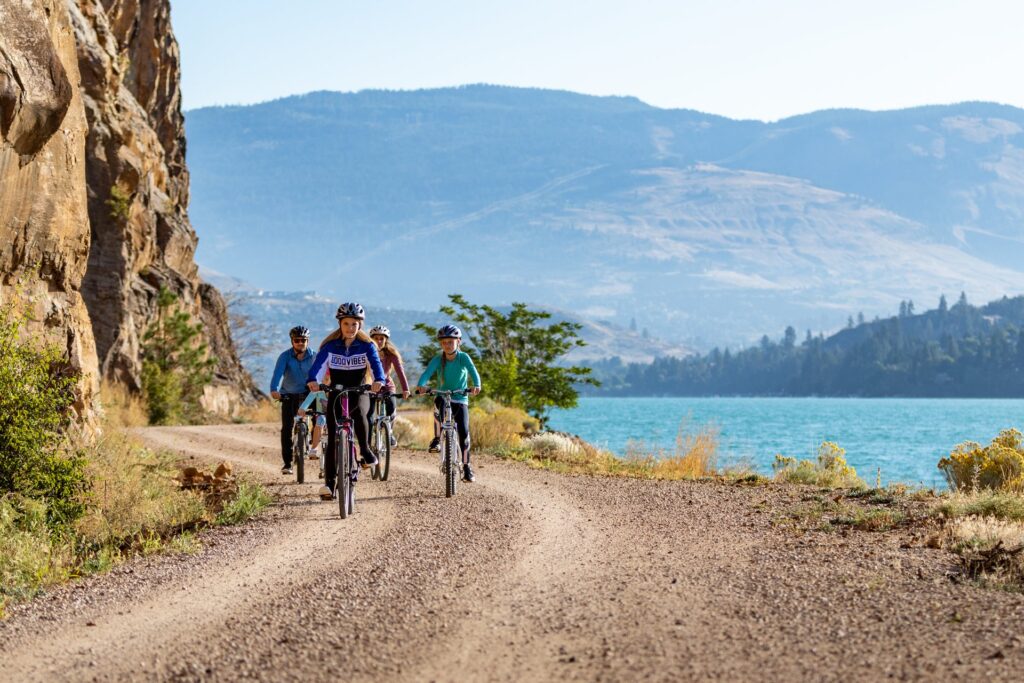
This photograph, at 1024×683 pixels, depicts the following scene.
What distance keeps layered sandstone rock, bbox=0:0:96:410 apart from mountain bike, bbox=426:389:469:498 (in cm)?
500

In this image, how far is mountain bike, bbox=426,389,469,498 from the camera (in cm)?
1472

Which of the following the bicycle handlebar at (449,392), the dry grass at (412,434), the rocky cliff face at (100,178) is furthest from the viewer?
the dry grass at (412,434)

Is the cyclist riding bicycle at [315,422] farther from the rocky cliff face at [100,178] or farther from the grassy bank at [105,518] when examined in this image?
the rocky cliff face at [100,178]

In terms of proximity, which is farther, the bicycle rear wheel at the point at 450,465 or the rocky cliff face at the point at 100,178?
the rocky cliff face at the point at 100,178

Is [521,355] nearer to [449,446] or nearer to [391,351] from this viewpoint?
[391,351]

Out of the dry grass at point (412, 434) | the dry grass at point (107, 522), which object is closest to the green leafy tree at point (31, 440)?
the dry grass at point (107, 522)

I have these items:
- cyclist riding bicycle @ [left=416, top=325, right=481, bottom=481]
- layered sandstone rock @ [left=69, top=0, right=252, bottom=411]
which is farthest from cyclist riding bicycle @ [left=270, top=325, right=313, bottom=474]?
layered sandstone rock @ [left=69, top=0, right=252, bottom=411]

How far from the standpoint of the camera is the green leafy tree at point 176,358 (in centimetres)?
3588

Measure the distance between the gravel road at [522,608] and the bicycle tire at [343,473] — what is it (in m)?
0.26

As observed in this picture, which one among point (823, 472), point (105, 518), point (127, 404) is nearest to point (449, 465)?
point (105, 518)

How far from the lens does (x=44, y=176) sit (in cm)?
1608

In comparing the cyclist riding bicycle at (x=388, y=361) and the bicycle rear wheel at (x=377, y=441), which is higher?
the cyclist riding bicycle at (x=388, y=361)

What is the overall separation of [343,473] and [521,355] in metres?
26.8

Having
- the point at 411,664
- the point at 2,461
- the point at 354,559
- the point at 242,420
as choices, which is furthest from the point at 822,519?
the point at 242,420
